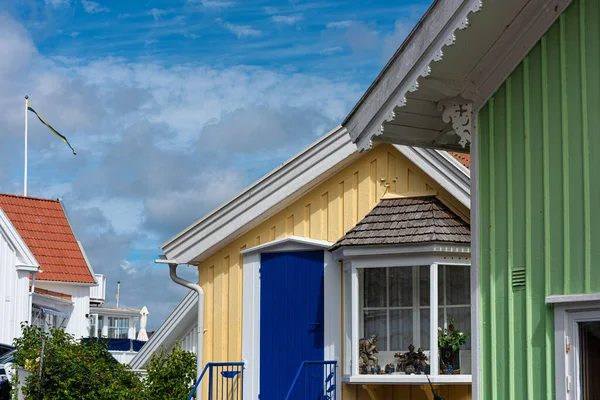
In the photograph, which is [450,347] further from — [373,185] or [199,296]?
[199,296]

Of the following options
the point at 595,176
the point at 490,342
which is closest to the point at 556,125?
the point at 595,176

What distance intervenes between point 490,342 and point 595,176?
1533mm

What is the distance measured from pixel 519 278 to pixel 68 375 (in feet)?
33.9

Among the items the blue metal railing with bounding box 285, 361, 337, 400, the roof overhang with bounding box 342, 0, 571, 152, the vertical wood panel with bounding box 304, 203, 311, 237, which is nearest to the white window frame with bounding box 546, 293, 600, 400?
the roof overhang with bounding box 342, 0, 571, 152

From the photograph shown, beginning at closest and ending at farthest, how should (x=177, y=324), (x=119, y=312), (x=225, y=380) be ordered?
1. (x=225, y=380)
2. (x=177, y=324)
3. (x=119, y=312)

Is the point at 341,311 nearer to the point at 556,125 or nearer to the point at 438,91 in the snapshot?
the point at 438,91

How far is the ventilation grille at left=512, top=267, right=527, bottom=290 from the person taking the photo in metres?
7.10

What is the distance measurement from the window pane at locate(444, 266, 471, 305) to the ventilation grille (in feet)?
15.4

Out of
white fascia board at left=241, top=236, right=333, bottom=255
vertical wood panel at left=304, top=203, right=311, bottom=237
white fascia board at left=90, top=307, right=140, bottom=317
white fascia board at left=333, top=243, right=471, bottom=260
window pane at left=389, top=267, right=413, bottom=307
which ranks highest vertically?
white fascia board at left=90, top=307, right=140, bottom=317

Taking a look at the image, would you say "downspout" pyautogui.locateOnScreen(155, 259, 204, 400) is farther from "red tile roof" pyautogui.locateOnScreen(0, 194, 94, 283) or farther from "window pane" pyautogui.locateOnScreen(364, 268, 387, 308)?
"red tile roof" pyautogui.locateOnScreen(0, 194, 94, 283)

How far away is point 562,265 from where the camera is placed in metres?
6.80

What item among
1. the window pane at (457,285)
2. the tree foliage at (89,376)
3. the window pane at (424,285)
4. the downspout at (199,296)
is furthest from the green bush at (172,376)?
the window pane at (457,285)

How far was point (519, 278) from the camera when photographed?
713cm

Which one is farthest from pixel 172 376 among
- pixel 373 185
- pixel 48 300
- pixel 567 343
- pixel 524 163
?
pixel 48 300
